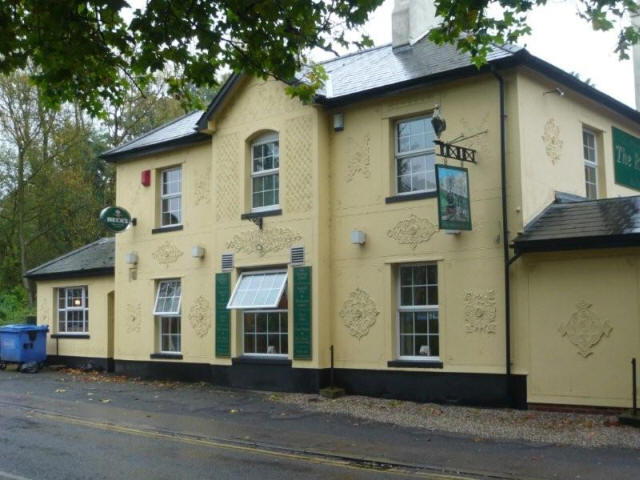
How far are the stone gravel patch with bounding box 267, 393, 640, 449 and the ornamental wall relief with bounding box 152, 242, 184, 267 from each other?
5643mm

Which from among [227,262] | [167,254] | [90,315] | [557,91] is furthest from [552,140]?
[90,315]

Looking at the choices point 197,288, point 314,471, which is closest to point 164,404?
point 197,288

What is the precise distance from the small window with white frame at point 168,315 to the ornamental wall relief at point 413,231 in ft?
21.6

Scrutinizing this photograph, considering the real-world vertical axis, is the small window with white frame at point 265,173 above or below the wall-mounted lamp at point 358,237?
above

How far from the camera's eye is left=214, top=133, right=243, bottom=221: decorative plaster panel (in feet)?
57.3

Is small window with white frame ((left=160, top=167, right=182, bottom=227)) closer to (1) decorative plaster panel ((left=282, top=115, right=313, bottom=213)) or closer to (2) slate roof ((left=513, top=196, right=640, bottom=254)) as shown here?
(1) decorative plaster panel ((left=282, top=115, right=313, bottom=213))

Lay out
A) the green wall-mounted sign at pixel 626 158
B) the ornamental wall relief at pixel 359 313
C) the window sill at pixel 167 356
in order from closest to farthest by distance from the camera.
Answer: the ornamental wall relief at pixel 359 313, the green wall-mounted sign at pixel 626 158, the window sill at pixel 167 356

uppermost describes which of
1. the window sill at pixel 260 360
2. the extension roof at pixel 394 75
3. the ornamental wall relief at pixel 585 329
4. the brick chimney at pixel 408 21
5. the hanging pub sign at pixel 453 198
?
the brick chimney at pixel 408 21

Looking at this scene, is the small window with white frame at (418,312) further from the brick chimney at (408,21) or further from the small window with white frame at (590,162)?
the brick chimney at (408,21)

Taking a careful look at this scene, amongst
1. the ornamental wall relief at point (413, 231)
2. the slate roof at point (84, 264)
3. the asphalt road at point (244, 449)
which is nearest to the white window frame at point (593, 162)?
the ornamental wall relief at point (413, 231)

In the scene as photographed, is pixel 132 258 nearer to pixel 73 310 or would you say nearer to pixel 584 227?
pixel 73 310

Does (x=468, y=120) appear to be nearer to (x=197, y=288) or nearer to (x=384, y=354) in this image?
(x=384, y=354)

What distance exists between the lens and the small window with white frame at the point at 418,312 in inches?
577

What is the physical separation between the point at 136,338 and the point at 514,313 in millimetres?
10639
